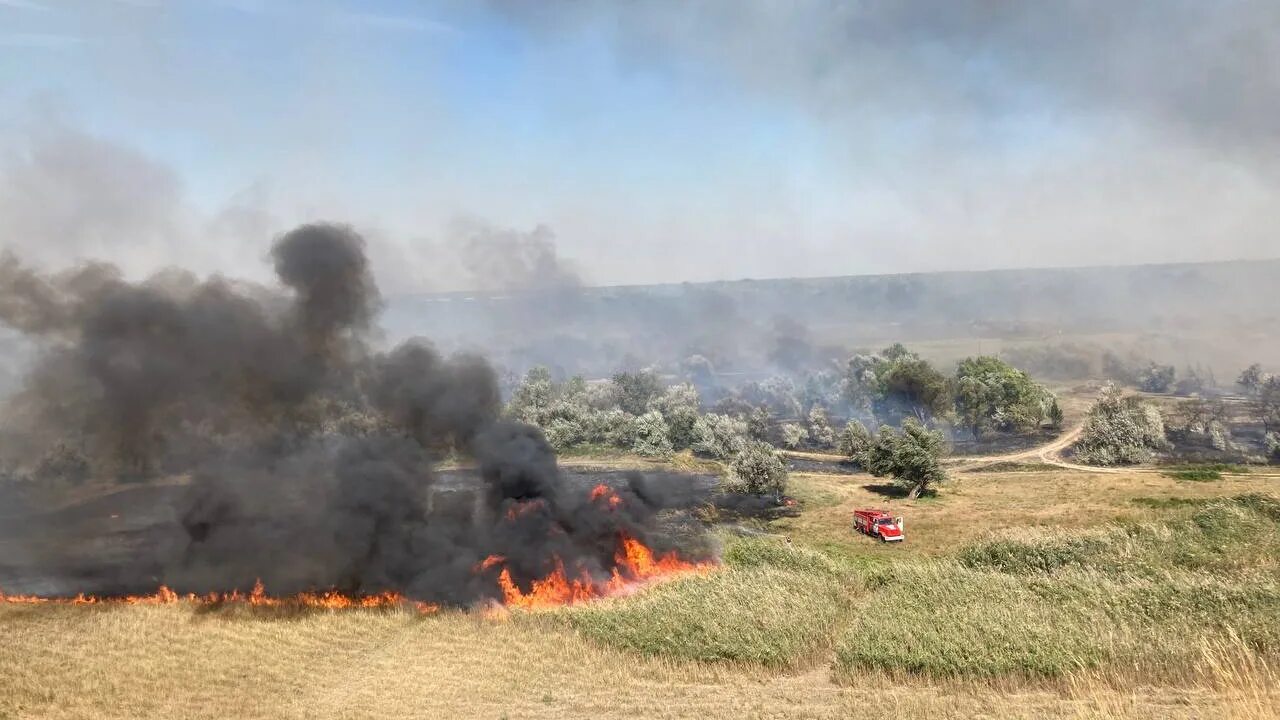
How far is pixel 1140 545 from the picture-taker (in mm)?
29578

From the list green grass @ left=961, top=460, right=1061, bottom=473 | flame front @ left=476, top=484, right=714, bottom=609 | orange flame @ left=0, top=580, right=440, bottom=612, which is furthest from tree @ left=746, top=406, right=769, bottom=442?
orange flame @ left=0, top=580, right=440, bottom=612

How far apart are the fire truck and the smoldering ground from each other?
30.0ft

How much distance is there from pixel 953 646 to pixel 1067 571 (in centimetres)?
849

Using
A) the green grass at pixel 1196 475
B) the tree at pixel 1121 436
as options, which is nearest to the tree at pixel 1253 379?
the tree at pixel 1121 436

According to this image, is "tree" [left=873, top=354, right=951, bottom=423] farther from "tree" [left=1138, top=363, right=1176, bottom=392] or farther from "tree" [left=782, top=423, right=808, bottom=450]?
"tree" [left=1138, top=363, right=1176, bottom=392]

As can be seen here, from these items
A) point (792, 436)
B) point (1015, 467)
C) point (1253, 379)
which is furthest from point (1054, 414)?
point (1253, 379)

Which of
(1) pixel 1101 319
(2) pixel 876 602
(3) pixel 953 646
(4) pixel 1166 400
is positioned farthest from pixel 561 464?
(1) pixel 1101 319

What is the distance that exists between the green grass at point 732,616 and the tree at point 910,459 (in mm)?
18251

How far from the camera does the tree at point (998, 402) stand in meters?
68.8

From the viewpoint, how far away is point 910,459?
45625mm

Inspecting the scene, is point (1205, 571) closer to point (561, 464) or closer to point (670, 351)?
point (561, 464)

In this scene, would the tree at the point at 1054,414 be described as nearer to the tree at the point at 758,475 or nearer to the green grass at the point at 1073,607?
the tree at the point at 758,475

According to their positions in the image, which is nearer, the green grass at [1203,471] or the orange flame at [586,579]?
the orange flame at [586,579]

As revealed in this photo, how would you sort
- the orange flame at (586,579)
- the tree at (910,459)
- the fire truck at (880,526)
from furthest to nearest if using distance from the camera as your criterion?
the tree at (910,459)
the fire truck at (880,526)
the orange flame at (586,579)
